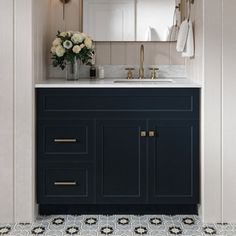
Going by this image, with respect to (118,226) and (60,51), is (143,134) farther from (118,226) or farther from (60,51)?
(60,51)

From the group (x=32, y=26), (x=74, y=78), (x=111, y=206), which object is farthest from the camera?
(x=74, y=78)

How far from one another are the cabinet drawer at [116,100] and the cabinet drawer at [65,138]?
80 millimetres

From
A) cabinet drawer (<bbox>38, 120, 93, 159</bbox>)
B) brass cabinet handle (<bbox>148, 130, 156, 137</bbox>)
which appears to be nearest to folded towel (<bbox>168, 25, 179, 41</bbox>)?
brass cabinet handle (<bbox>148, 130, 156, 137</bbox>)

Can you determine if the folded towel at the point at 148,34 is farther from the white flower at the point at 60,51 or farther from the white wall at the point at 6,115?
the white wall at the point at 6,115

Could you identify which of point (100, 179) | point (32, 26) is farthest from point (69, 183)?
point (32, 26)

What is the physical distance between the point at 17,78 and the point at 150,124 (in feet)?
3.02

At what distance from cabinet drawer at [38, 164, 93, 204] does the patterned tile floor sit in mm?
130

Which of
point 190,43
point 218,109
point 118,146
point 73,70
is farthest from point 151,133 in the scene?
point 73,70

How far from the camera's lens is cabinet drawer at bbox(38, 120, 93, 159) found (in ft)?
10.5

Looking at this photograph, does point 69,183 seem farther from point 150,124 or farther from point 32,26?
point 32,26

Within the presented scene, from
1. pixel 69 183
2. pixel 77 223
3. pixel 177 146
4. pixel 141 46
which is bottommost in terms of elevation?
pixel 77 223

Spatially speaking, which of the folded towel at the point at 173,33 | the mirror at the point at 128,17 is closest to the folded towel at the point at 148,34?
the mirror at the point at 128,17

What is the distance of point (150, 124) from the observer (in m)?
3.21

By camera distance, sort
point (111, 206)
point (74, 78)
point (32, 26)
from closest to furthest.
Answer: point (32, 26)
point (111, 206)
point (74, 78)
